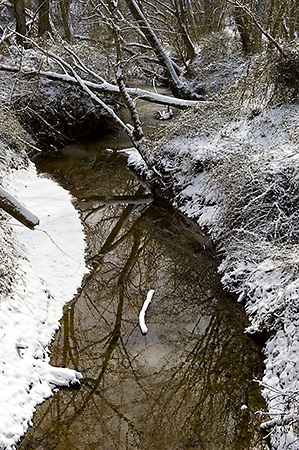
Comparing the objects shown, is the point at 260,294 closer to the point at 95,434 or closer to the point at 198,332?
the point at 198,332

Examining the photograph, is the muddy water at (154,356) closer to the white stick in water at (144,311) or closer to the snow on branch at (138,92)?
the white stick in water at (144,311)

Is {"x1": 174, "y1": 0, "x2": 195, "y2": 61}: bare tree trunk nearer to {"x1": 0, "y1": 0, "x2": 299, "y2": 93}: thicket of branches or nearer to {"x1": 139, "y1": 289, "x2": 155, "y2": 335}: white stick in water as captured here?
{"x1": 0, "y1": 0, "x2": 299, "y2": 93}: thicket of branches

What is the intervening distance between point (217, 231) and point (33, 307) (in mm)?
3091

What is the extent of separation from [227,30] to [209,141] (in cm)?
A: 700

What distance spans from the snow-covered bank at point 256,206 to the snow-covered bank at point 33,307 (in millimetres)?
2095

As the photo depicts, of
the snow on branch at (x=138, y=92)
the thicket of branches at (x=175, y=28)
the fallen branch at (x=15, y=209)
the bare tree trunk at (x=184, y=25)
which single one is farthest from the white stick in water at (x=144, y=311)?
the bare tree trunk at (x=184, y=25)

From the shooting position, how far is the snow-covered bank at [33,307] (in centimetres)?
393

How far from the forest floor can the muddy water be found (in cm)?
19

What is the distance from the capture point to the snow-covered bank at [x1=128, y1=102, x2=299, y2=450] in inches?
161

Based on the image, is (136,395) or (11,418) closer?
(11,418)

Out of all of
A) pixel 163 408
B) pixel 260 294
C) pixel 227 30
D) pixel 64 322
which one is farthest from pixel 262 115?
pixel 227 30

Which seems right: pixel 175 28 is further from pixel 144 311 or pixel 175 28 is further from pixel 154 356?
pixel 154 356

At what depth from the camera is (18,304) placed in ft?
16.2

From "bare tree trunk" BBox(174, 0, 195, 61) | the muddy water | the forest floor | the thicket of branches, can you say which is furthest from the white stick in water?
"bare tree trunk" BBox(174, 0, 195, 61)
